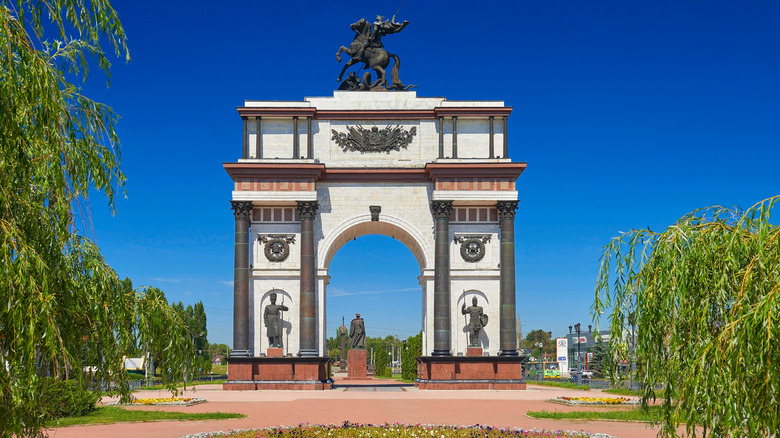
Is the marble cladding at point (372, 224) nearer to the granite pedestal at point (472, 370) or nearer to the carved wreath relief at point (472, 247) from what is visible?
the carved wreath relief at point (472, 247)

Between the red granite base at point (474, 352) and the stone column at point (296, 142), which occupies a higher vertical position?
the stone column at point (296, 142)

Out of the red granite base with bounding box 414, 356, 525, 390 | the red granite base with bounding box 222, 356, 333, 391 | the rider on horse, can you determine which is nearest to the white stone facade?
the red granite base with bounding box 414, 356, 525, 390

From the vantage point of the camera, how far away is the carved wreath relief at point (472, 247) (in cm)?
4303

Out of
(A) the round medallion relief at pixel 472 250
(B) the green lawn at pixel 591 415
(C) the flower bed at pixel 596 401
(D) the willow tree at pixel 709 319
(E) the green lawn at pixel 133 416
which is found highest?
(A) the round medallion relief at pixel 472 250

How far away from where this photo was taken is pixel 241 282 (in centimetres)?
4131

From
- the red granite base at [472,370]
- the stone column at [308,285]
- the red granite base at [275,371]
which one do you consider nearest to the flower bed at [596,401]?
the red granite base at [472,370]

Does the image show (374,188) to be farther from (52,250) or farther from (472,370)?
(52,250)

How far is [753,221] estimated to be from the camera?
1062cm

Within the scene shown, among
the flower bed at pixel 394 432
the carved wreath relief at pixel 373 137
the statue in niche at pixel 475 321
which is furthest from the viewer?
the carved wreath relief at pixel 373 137

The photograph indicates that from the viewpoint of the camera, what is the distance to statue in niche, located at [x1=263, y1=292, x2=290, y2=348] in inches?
1633

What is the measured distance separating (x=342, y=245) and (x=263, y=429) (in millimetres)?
26701

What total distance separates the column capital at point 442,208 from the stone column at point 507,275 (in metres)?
2.69

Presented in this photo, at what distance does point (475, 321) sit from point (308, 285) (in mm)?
9190

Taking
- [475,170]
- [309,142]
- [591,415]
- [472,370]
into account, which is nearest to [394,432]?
[591,415]
